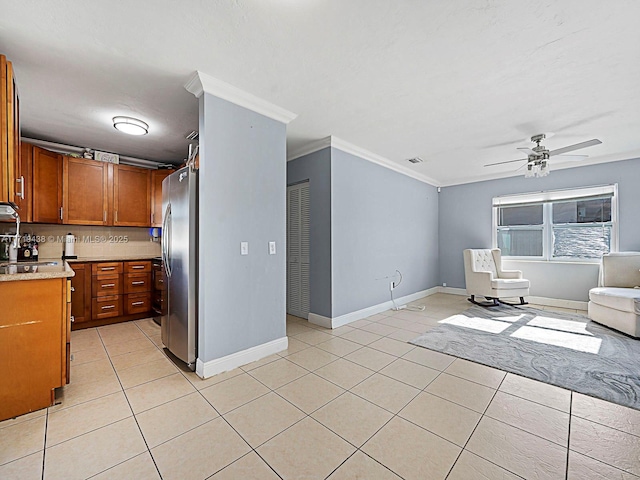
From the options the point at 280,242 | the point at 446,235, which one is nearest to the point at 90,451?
the point at 280,242

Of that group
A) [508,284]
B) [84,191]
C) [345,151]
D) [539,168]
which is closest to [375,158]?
[345,151]

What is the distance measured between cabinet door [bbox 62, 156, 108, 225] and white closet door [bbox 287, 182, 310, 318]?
2820mm

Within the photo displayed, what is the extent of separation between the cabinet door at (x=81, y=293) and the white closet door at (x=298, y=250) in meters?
2.79

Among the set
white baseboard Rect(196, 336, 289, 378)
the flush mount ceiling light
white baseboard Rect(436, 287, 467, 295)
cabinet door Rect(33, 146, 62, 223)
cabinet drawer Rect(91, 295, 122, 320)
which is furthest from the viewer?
white baseboard Rect(436, 287, 467, 295)

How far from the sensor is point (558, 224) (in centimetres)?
526

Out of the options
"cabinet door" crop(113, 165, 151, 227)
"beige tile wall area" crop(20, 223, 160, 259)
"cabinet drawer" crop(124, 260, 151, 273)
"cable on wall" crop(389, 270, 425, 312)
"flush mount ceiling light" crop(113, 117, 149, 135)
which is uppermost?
"flush mount ceiling light" crop(113, 117, 149, 135)

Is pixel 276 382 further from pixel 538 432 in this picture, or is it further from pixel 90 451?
pixel 538 432

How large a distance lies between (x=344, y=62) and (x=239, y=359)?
279cm

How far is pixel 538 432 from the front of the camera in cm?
176

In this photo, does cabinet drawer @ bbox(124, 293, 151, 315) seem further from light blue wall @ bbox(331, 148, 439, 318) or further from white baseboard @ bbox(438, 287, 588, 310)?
white baseboard @ bbox(438, 287, 588, 310)

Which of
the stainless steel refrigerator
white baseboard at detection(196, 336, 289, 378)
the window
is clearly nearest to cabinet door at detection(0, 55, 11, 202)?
the stainless steel refrigerator

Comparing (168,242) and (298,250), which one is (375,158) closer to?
(298,250)

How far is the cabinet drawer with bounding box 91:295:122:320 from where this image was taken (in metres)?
3.88

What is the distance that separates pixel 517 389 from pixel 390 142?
3232 mm
